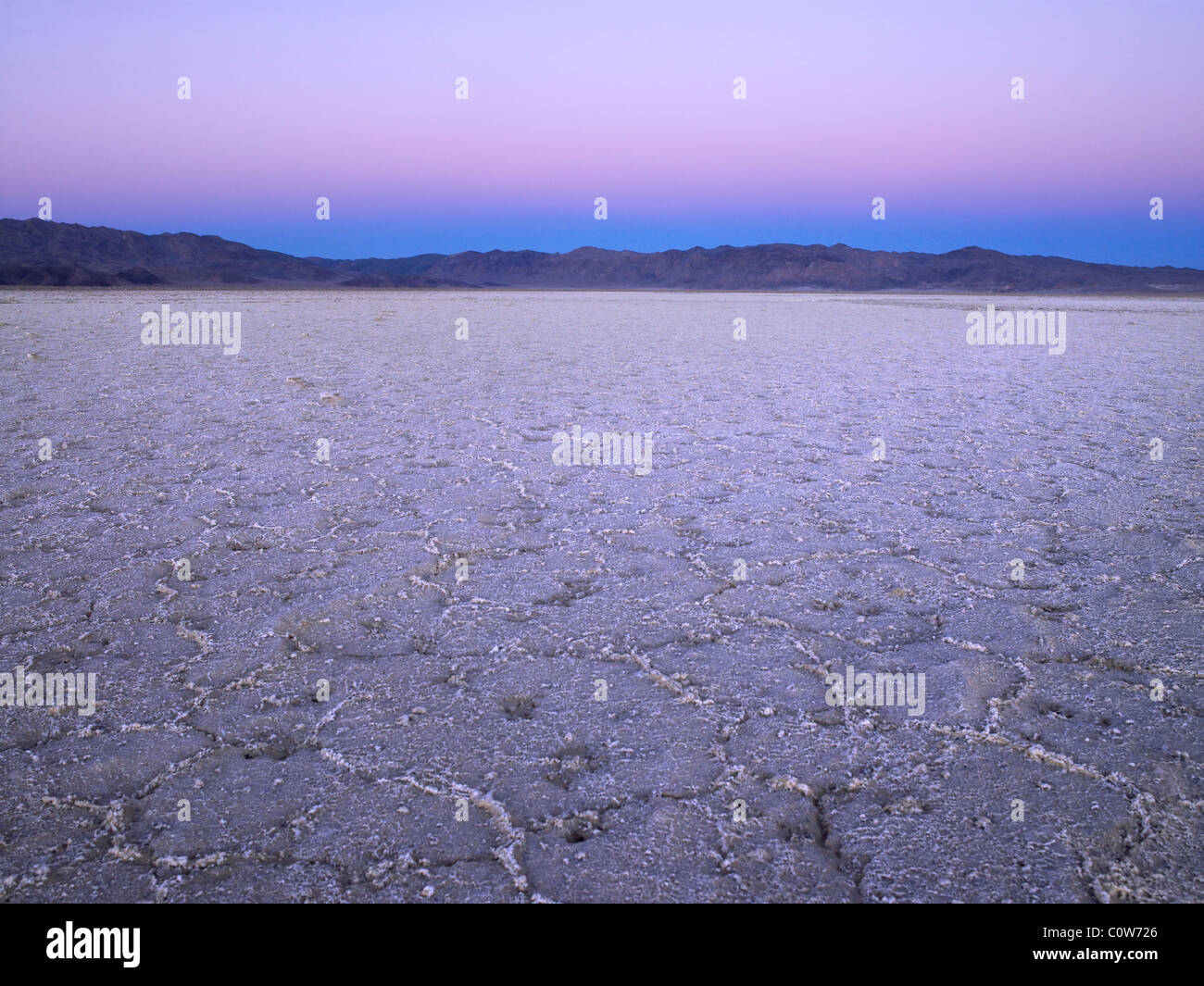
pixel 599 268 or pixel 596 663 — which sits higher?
pixel 599 268

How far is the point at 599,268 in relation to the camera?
99.8 m

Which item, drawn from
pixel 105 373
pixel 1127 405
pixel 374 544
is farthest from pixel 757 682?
pixel 105 373

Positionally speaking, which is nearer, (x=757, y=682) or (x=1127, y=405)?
(x=757, y=682)

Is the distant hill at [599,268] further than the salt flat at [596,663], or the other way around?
the distant hill at [599,268]

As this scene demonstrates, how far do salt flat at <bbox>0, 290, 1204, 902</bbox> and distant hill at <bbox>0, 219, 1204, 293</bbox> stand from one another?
57.8 metres

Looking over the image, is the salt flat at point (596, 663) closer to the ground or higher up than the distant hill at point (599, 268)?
closer to the ground

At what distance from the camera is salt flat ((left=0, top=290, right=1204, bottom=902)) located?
1490 millimetres

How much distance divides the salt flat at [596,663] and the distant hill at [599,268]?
57809 mm

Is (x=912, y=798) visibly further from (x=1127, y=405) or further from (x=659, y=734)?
(x=1127, y=405)

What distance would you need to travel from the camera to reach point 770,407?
6.57 meters

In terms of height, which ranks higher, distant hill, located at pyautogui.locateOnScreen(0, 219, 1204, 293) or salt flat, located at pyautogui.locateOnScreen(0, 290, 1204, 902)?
distant hill, located at pyautogui.locateOnScreen(0, 219, 1204, 293)

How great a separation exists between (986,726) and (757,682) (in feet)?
1.90

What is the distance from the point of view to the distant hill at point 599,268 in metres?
66.8

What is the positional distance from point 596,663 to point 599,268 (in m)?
102
